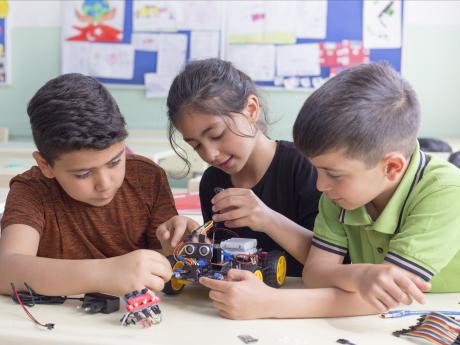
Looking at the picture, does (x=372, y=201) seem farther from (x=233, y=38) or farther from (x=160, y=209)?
(x=233, y=38)

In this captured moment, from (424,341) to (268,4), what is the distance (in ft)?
10.8

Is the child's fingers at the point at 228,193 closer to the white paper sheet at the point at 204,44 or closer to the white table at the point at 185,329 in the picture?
the white table at the point at 185,329

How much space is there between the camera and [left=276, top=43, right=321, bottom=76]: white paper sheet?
3805mm

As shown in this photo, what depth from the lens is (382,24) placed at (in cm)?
369

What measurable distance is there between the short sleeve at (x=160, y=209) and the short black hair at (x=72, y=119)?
21cm

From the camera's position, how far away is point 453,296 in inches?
42.2

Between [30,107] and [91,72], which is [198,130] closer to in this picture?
[30,107]

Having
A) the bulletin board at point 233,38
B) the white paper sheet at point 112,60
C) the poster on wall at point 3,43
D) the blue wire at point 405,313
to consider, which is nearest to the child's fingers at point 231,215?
the blue wire at point 405,313

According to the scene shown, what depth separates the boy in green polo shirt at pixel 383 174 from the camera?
38.8 inches

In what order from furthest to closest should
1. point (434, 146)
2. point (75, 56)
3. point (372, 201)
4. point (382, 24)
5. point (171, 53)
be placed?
point (75, 56)
point (171, 53)
point (382, 24)
point (434, 146)
point (372, 201)

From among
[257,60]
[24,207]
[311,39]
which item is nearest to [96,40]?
[257,60]

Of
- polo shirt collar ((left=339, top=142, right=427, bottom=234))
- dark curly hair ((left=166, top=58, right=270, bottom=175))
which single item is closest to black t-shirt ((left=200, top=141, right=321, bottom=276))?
dark curly hair ((left=166, top=58, right=270, bottom=175))

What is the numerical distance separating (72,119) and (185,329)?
507mm

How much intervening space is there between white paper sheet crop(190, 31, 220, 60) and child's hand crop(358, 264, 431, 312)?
3170 mm
